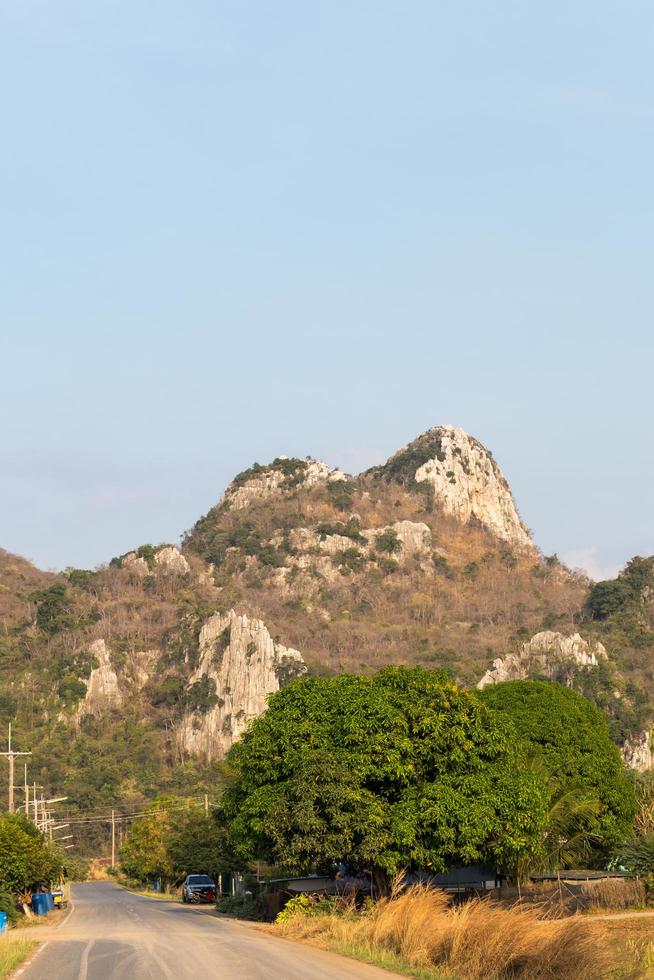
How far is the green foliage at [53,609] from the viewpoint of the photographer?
179625mm

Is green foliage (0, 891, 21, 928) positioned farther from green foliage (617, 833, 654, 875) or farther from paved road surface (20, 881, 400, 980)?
green foliage (617, 833, 654, 875)

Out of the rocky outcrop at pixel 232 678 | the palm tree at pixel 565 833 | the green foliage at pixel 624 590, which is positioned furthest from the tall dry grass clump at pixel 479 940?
the green foliage at pixel 624 590

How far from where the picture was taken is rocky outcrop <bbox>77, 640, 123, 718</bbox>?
6319 inches

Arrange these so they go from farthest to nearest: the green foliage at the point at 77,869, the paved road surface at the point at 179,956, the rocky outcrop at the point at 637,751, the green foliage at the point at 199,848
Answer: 1. the rocky outcrop at the point at 637,751
2. the green foliage at the point at 77,869
3. the green foliage at the point at 199,848
4. the paved road surface at the point at 179,956

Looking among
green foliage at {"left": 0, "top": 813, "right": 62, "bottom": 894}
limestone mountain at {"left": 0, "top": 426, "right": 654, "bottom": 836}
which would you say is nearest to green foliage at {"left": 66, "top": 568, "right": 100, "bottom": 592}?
limestone mountain at {"left": 0, "top": 426, "right": 654, "bottom": 836}

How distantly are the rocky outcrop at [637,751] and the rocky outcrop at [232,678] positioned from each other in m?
46.8

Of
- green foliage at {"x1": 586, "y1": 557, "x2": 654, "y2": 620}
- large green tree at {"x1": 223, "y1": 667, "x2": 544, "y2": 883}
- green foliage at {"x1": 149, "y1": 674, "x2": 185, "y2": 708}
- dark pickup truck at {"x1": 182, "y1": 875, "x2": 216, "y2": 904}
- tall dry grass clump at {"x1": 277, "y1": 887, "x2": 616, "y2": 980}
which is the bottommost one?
dark pickup truck at {"x1": 182, "y1": 875, "x2": 216, "y2": 904}

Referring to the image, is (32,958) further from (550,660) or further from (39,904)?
(550,660)

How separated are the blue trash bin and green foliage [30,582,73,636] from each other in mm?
128052

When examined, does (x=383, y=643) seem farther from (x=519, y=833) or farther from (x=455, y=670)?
(x=519, y=833)

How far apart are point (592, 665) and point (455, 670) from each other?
60.7ft

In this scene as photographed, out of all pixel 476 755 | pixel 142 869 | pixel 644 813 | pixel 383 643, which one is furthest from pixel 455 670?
pixel 476 755

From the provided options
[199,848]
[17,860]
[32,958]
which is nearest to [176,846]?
[199,848]

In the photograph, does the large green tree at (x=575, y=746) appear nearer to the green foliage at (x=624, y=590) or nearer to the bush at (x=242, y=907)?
the bush at (x=242, y=907)
